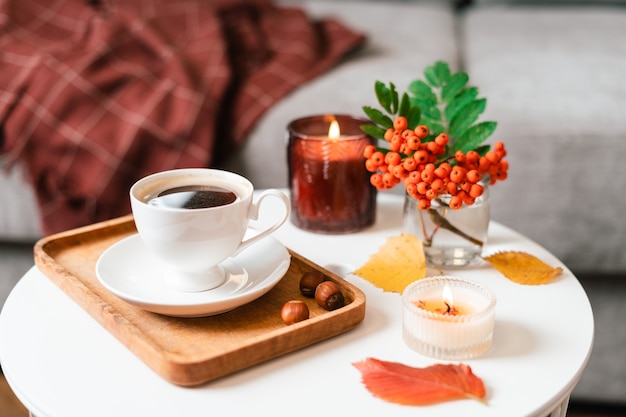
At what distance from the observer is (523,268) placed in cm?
87

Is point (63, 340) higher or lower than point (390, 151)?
lower

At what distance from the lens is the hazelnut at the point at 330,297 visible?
29.7 inches

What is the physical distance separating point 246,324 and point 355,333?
0.34ft

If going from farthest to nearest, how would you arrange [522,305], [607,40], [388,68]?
1. [607,40]
2. [388,68]
3. [522,305]

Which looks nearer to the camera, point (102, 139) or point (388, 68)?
point (102, 139)

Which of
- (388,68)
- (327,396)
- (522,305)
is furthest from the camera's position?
(388,68)

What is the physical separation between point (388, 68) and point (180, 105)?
0.42m

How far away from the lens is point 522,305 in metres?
0.80

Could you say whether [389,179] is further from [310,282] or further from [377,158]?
[310,282]

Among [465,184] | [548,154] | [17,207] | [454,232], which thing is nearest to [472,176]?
[465,184]

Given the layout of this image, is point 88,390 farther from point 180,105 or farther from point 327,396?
point 180,105

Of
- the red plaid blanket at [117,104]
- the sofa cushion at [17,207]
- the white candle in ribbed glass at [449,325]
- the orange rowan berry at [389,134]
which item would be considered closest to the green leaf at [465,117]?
the orange rowan berry at [389,134]

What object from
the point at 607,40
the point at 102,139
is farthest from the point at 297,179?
the point at 607,40

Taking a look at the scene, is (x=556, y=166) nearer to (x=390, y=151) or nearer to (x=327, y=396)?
(x=390, y=151)
